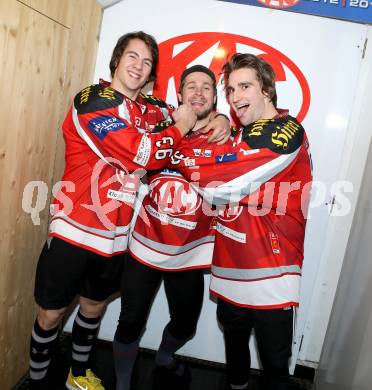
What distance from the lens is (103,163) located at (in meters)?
1.66

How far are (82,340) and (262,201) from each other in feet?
3.77

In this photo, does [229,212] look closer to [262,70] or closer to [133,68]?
[262,70]

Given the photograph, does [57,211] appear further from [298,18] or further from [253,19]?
[298,18]

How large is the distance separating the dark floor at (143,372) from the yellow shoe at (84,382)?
3.0 inches

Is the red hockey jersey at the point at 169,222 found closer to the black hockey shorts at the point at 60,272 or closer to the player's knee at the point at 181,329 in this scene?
the black hockey shorts at the point at 60,272

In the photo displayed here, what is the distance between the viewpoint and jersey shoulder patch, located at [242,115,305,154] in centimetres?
148

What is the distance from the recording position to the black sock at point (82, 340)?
1.93 metres

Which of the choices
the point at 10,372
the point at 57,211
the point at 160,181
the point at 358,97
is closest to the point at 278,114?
the point at 160,181

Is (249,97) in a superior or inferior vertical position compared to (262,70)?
inferior

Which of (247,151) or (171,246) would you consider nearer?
(247,151)

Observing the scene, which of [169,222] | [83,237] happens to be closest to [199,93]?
[169,222]

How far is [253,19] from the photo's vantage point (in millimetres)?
2234

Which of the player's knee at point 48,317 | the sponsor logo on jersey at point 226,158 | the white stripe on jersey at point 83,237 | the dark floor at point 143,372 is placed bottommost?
the dark floor at point 143,372

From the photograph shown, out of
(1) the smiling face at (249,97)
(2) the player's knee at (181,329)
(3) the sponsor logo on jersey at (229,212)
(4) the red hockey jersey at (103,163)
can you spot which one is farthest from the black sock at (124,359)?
(1) the smiling face at (249,97)
